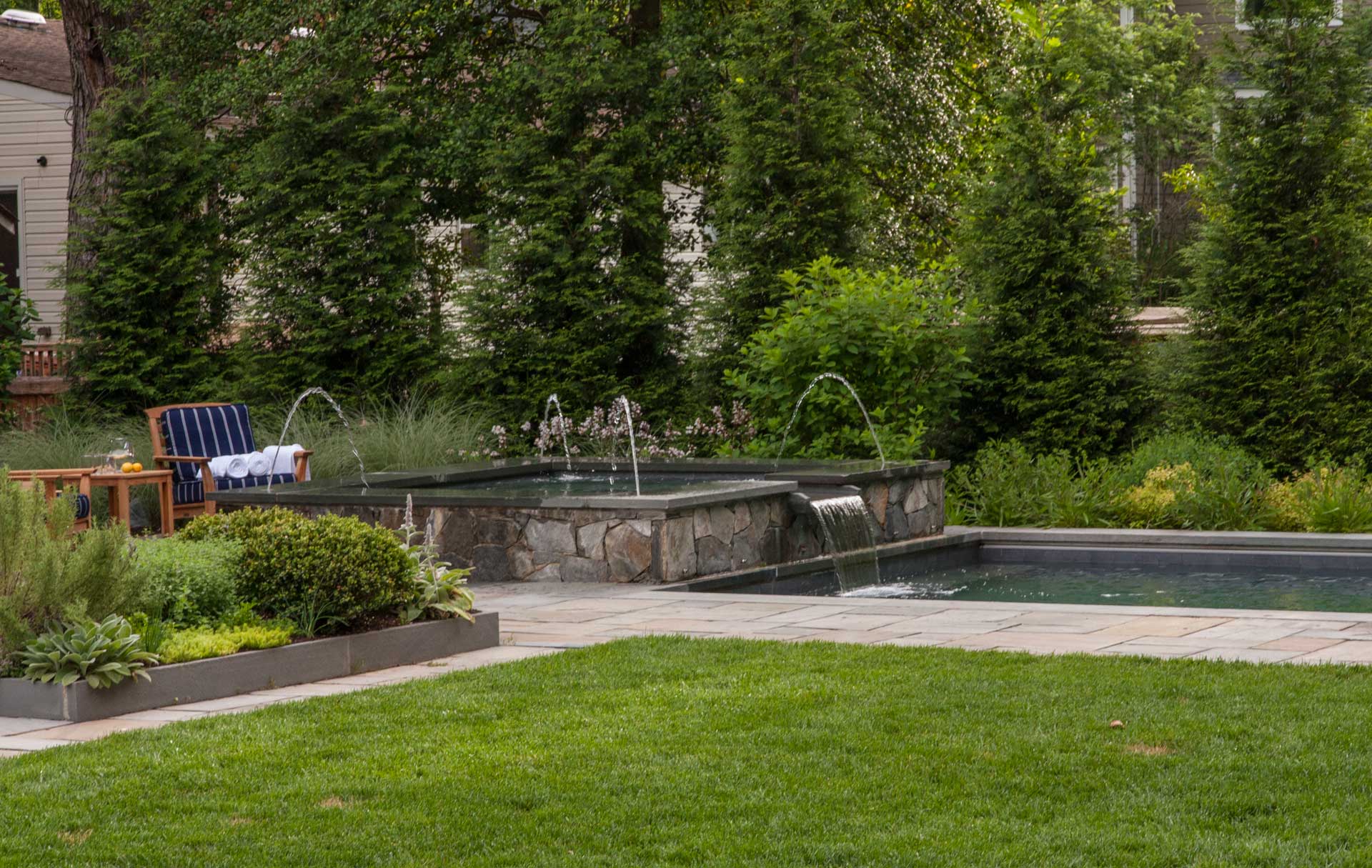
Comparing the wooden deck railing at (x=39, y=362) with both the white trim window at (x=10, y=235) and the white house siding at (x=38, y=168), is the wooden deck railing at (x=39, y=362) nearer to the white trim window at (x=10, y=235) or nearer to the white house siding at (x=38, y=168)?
the white house siding at (x=38, y=168)

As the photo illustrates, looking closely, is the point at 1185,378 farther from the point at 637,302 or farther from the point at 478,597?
the point at 478,597

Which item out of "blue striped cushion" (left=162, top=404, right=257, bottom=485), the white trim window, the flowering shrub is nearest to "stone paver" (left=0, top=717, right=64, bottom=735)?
"blue striped cushion" (left=162, top=404, right=257, bottom=485)

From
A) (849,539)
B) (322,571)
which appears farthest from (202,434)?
(322,571)

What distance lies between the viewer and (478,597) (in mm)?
8570

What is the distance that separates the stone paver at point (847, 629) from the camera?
6.00 meters

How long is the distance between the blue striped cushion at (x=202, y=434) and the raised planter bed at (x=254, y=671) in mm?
4918

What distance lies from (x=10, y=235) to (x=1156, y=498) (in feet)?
49.5

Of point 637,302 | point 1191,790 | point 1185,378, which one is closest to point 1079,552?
point 1185,378

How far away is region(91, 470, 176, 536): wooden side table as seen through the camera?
10195 millimetres

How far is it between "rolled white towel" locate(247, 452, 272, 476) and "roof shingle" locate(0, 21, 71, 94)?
9.37m

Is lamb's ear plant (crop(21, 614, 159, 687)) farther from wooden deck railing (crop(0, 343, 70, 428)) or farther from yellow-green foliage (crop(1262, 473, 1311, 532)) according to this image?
wooden deck railing (crop(0, 343, 70, 428))

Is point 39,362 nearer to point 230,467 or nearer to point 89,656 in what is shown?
point 230,467

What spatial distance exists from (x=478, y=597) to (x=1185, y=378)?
249 inches

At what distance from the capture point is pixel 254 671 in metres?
6.06
